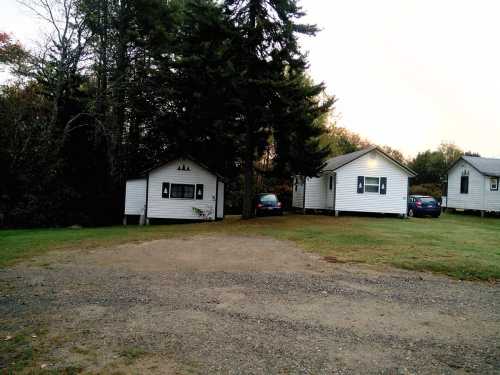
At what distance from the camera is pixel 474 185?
31250mm

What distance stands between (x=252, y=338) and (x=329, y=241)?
33.0ft

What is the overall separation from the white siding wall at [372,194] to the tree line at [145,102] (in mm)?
5401

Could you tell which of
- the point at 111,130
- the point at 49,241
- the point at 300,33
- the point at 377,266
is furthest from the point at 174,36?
the point at 377,266

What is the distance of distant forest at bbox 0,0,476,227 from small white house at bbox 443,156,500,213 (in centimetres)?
1614

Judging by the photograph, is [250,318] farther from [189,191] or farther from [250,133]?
[189,191]

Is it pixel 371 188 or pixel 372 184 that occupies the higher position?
pixel 372 184

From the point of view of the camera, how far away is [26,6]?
22.7 meters

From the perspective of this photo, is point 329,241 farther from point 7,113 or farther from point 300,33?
point 7,113

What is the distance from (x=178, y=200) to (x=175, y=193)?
1.71 feet

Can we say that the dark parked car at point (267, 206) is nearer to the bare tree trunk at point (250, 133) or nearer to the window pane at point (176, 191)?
the bare tree trunk at point (250, 133)

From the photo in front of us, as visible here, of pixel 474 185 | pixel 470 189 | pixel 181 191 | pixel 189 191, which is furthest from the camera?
pixel 470 189

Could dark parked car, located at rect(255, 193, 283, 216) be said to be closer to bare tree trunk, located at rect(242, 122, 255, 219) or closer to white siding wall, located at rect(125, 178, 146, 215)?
bare tree trunk, located at rect(242, 122, 255, 219)

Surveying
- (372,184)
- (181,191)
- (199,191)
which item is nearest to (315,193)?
(372,184)

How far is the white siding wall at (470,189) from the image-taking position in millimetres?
30578
